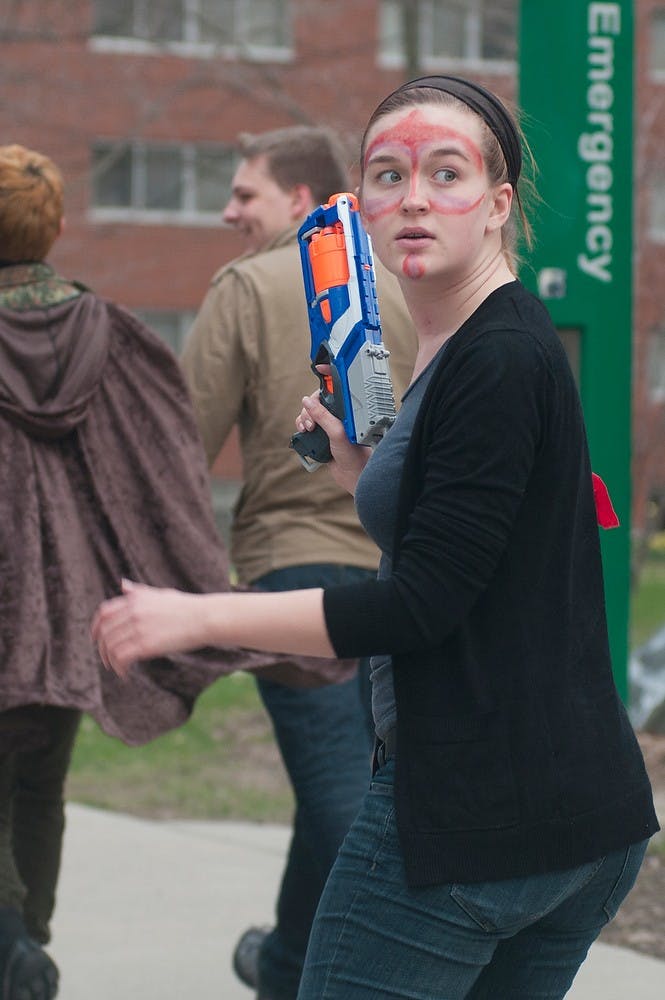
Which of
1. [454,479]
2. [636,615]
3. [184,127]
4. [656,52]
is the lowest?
[636,615]

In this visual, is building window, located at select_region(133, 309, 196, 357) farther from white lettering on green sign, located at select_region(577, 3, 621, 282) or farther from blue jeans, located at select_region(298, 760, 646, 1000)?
blue jeans, located at select_region(298, 760, 646, 1000)

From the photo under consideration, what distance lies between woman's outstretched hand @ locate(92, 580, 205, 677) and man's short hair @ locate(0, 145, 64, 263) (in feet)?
6.19

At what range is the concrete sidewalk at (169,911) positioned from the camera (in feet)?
14.6

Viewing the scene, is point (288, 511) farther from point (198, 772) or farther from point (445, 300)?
point (198, 772)

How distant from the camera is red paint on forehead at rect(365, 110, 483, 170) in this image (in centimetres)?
215

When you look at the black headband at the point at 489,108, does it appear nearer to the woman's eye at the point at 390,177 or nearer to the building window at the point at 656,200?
the woman's eye at the point at 390,177

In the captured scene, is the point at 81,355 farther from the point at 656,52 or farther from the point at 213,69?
the point at 656,52

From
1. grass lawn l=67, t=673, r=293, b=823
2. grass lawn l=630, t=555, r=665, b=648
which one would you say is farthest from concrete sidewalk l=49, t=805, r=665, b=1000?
grass lawn l=630, t=555, r=665, b=648

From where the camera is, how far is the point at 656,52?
24.4m

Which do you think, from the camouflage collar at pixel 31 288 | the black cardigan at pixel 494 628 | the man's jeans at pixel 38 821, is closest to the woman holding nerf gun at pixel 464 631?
the black cardigan at pixel 494 628

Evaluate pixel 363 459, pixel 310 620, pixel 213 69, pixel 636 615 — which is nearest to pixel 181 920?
pixel 363 459

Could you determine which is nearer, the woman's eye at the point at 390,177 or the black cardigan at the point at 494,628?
the black cardigan at the point at 494,628

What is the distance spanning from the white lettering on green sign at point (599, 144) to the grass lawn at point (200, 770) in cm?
252

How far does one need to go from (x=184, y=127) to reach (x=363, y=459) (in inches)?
1148
